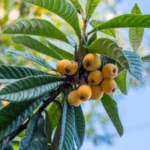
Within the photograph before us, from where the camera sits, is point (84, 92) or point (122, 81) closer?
point (84, 92)

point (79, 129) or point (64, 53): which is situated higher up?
point (64, 53)

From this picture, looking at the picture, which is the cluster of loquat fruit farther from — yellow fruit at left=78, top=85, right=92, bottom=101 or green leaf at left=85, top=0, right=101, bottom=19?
green leaf at left=85, top=0, right=101, bottom=19

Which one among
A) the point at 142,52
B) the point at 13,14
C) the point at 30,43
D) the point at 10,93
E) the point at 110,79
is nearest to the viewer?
the point at 10,93

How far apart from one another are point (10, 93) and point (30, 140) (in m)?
0.14

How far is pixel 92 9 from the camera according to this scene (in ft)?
2.97

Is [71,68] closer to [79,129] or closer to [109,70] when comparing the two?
[109,70]

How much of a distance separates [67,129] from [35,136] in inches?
2.7

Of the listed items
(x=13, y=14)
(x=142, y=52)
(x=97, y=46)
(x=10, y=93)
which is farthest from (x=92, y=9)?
(x=142, y=52)

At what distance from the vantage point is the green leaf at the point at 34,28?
0.85m

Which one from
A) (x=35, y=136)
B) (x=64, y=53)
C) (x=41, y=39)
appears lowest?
(x=35, y=136)

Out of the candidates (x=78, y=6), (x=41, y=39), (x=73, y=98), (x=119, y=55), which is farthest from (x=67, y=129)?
(x=41, y=39)

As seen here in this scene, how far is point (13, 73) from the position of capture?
795mm

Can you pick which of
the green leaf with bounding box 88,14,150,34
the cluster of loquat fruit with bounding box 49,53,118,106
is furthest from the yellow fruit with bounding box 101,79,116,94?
the green leaf with bounding box 88,14,150,34

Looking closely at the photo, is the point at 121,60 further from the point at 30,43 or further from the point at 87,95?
the point at 30,43
